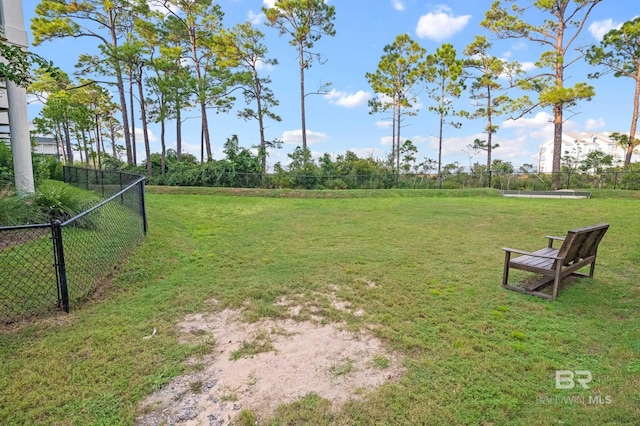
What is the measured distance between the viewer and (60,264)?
3268 mm

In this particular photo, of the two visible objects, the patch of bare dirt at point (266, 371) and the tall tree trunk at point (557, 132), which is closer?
the patch of bare dirt at point (266, 371)

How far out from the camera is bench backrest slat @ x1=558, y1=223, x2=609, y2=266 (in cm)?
348

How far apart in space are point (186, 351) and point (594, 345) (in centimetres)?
332

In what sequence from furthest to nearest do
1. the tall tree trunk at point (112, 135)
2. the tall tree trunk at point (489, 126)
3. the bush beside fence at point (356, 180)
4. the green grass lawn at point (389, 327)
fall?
the tall tree trunk at point (112, 135) < the tall tree trunk at point (489, 126) < the bush beside fence at point (356, 180) < the green grass lawn at point (389, 327)

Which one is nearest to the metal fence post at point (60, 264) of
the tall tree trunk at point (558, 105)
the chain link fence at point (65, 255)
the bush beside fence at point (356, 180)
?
the chain link fence at point (65, 255)

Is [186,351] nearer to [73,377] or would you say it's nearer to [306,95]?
[73,377]

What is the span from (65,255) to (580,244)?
645cm

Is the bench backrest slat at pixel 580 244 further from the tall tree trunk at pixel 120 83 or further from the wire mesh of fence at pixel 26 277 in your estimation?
the tall tree trunk at pixel 120 83

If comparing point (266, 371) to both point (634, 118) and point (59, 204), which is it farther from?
point (634, 118)

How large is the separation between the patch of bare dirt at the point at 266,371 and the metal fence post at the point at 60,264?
1322 mm

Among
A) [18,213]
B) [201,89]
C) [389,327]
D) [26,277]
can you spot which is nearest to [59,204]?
[18,213]

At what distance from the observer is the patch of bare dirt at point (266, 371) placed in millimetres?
2072

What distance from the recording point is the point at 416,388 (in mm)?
2174

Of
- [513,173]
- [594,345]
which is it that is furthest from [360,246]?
[513,173]
